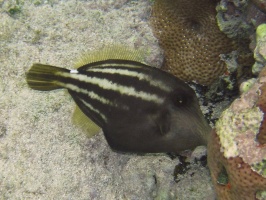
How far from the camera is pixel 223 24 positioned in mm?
3072

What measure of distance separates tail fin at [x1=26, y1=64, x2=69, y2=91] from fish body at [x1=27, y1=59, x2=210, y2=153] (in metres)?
0.16

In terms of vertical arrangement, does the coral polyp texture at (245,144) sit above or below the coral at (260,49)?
below

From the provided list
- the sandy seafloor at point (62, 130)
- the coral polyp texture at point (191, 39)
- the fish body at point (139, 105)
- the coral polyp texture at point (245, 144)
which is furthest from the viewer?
the coral polyp texture at point (191, 39)

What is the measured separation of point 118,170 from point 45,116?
0.85m

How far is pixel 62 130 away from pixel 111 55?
2.85ft

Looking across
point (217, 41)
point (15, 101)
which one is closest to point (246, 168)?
point (217, 41)

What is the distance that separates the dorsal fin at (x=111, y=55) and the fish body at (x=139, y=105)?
0.16 metres

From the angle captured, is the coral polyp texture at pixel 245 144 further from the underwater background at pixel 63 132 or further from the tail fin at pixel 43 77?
the tail fin at pixel 43 77

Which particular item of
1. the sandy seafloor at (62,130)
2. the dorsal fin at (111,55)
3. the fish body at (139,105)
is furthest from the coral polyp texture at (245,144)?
the dorsal fin at (111,55)

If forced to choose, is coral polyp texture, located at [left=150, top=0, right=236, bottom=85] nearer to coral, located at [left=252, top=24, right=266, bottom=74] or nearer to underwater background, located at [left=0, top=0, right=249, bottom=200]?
underwater background, located at [left=0, top=0, right=249, bottom=200]

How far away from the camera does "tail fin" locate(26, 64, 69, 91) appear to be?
2963mm

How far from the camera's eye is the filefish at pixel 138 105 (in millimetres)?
2492

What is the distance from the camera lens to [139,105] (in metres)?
2.54

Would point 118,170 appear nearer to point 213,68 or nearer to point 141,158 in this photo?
point 141,158
